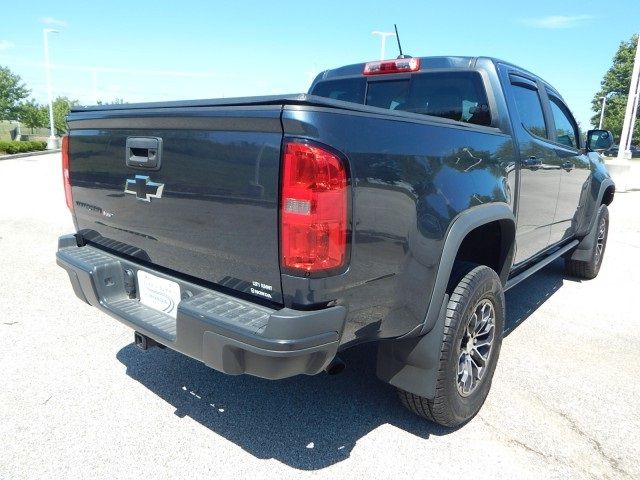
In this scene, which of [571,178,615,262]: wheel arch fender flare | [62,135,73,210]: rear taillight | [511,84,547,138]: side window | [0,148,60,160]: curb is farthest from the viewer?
[0,148,60,160]: curb

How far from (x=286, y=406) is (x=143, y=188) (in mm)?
1464

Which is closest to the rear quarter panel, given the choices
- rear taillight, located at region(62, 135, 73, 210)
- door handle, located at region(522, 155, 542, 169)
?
door handle, located at region(522, 155, 542, 169)

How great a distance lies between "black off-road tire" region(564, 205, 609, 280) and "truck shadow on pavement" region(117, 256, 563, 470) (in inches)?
131

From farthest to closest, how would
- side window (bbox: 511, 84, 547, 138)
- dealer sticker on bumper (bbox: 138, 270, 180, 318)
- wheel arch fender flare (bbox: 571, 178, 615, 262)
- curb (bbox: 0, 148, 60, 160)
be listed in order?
curb (bbox: 0, 148, 60, 160) → wheel arch fender flare (bbox: 571, 178, 615, 262) → side window (bbox: 511, 84, 547, 138) → dealer sticker on bumper (bbox: 138, 270, 180, 318)

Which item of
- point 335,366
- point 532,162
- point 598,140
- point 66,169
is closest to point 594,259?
point 598,140

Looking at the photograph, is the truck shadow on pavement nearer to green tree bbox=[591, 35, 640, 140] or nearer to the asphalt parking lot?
the asphalt parking lot

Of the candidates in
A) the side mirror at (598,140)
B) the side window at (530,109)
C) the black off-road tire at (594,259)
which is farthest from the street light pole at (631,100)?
the side window at (530,109)

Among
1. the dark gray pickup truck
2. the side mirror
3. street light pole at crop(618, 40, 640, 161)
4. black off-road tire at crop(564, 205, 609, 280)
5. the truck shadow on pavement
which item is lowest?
the truck shadow on pavement

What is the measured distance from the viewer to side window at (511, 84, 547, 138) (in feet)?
11.0

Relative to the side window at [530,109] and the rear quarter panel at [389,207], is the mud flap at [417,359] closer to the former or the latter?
the rear quarter panel at [389,207]

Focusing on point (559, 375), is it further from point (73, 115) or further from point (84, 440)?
point (73, 115)

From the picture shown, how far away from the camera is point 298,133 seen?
1733mm

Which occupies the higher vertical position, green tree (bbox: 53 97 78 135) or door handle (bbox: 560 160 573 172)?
green tree (bbox: 53 97 78 135)

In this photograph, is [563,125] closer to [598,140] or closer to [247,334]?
[598,140]
